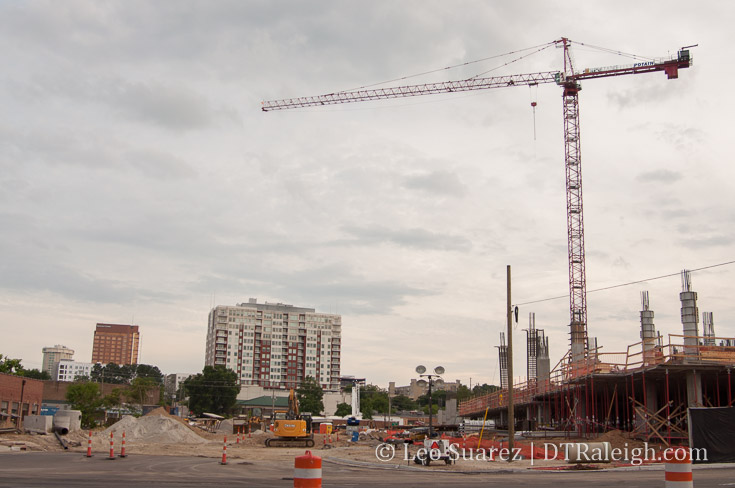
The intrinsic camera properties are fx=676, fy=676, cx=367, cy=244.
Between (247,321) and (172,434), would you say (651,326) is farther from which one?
(247,321)

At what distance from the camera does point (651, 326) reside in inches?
1902

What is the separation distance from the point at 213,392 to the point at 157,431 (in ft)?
251

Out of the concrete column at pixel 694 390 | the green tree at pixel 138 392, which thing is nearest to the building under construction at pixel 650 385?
the concrete column at pixel 694 390

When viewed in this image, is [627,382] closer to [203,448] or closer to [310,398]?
[203,448]

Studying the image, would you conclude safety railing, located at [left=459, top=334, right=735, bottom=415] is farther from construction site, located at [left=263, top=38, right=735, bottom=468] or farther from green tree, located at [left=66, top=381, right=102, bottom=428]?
green tree, located at [left=66, top=381, right=102, bottom=428]

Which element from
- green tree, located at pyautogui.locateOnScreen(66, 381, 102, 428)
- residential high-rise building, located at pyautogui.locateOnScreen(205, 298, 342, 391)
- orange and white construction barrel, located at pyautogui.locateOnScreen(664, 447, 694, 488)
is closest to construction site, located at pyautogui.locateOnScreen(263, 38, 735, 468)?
orange and white construction barrel, located at pyautogui.locateOnScreen(664, 447, 694, 488)

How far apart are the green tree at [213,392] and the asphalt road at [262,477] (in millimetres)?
106215

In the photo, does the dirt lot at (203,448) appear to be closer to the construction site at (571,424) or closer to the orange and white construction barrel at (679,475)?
A: the construction site at (571,424)

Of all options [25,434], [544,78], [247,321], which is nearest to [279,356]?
[247,321]

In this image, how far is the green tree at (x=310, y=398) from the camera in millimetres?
148000

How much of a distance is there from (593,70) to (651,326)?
49.3 m

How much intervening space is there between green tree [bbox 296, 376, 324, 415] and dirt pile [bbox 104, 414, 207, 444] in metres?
89.2

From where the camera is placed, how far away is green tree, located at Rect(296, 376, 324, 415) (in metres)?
148

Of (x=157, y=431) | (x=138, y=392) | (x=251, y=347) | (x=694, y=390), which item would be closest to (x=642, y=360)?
(x=694, y=390)
